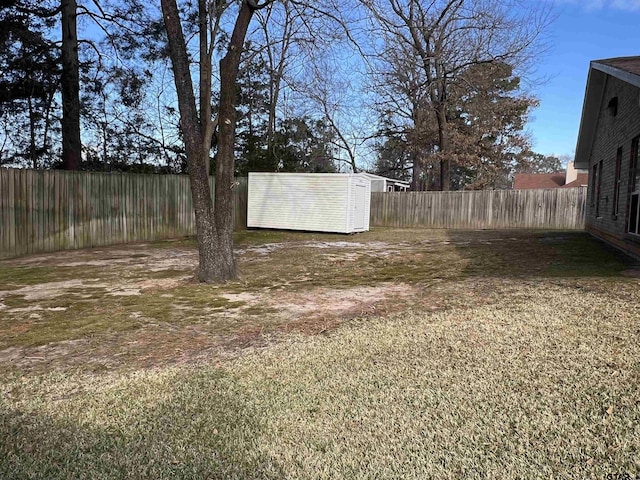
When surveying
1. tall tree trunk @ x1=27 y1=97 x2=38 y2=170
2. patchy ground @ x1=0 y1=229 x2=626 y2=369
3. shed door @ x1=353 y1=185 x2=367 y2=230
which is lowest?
patchy ground @ x1=0 y1=229 x2=626 y2=369

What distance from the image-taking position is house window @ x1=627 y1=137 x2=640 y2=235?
24.0ft

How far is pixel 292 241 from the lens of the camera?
1228cm

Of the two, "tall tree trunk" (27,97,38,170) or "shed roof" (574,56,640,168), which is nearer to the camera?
"shed roof" (574,56,640,168)

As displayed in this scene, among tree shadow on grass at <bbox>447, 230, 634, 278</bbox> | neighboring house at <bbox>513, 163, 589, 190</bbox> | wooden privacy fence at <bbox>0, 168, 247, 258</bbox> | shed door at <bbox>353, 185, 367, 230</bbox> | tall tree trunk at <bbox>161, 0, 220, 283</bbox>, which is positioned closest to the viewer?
tall tree trunk at <bbox>161, 0, 220, 283</bbox>

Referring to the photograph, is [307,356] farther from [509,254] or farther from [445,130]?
[445,130]

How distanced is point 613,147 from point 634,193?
241 centimetres

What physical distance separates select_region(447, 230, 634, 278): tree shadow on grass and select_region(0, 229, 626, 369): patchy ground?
2cm

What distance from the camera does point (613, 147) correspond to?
9.36 meters

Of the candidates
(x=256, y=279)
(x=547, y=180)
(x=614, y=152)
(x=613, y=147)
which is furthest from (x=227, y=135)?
(x=547, y=180)

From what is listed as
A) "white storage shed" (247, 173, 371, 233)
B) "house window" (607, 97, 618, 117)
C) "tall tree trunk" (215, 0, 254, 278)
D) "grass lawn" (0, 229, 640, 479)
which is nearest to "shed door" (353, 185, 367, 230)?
"white storage shed" (247, 173, 371, 233)

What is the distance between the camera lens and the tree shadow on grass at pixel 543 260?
6.10 metres

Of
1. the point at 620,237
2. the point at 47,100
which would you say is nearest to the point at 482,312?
the point at 620,237

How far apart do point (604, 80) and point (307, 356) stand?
35.6ft

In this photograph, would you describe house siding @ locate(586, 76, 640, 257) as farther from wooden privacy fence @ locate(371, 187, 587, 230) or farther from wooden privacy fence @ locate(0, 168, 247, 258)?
wooden privacy fence @ locate(0, 168, 247, 258)
